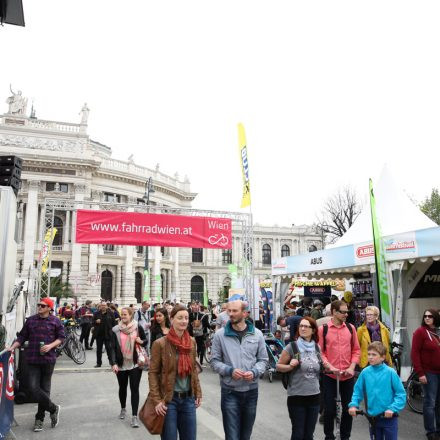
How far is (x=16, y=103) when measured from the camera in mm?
44531

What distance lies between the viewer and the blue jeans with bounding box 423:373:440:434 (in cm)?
554

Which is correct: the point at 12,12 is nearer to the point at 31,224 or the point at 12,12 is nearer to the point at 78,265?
the point at 78,265

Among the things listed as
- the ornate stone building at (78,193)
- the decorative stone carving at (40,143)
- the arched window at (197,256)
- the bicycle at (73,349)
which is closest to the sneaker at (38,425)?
the bicycle at (73,349)

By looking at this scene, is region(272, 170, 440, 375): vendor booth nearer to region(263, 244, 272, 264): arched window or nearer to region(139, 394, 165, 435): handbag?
region(139, 394, 165, 435): handbag

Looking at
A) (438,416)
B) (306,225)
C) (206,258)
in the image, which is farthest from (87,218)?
(306,225)

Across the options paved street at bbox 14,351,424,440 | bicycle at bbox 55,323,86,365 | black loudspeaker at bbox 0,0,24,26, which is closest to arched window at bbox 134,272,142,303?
bicycle at bbox 55,323,86,365

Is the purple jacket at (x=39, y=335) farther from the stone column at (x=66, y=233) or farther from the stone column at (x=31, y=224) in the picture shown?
the stone column at (x=66, y=233)

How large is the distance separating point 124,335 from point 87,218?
777 centimetres

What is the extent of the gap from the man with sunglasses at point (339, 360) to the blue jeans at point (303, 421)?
32.5 inches

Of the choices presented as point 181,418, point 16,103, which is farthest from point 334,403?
point 16,103

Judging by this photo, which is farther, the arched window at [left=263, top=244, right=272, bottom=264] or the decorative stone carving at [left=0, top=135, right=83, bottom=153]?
the arched window at [left=263, top=244, right=272, bottom=264]

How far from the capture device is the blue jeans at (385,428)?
4.09m

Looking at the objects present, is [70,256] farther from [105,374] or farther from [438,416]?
[438,416]

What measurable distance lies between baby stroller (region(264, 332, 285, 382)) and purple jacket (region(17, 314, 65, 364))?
511 cm
